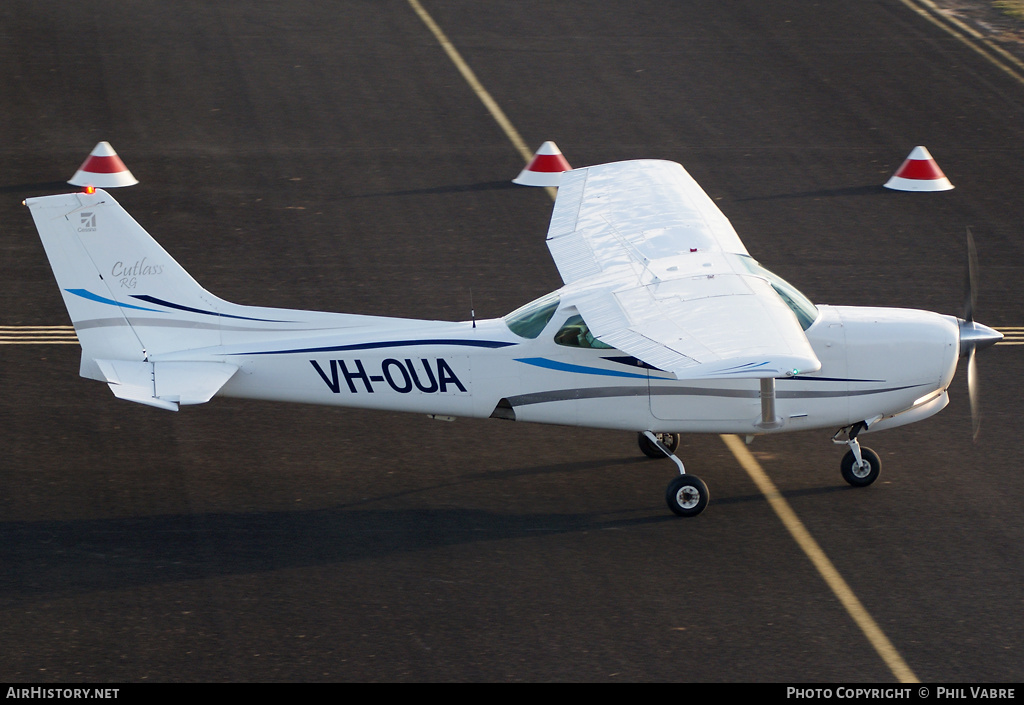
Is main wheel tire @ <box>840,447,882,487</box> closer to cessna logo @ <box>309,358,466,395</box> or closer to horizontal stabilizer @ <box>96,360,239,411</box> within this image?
cessna logo @ <box>309,358,466,395</box>

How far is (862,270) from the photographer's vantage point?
14.5 meters

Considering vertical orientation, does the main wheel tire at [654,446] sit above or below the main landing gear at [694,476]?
below

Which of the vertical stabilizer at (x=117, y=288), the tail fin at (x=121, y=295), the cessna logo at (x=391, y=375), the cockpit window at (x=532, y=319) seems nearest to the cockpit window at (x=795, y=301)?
the cockpit window at (x=532, y=319)

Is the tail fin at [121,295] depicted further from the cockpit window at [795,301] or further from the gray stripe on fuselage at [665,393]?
the cockpit window at [795,301]

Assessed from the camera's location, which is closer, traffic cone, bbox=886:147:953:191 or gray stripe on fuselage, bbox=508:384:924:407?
gray stripe on fuselage, bbox=508:384:924:407

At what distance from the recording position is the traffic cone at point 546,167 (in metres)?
16.9

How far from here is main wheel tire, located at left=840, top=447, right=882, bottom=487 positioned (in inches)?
400

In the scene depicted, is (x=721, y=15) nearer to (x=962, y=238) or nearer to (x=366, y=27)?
(x=366, y=27)

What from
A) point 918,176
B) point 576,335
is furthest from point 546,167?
point 576,335

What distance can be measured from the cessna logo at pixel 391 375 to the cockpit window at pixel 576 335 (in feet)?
2.82

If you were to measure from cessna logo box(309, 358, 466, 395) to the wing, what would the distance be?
1.12 m

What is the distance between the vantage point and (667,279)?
959 cm

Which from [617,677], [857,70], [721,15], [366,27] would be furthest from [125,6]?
[617,677]

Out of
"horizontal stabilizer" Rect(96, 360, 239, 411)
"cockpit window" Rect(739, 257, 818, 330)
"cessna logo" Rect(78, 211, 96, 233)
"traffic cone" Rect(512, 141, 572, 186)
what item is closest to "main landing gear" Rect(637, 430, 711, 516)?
"cockpit window" Rect(739, 257, 818, 330)
